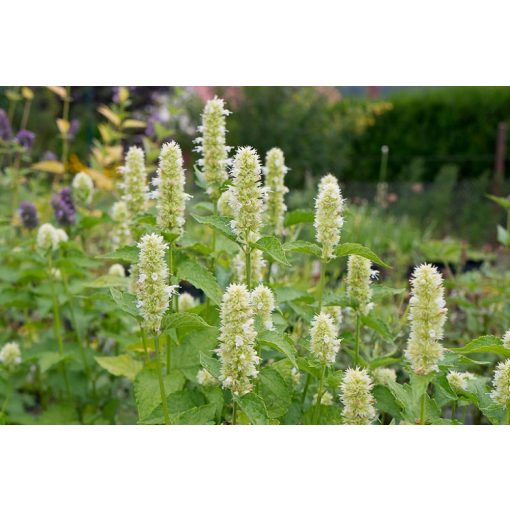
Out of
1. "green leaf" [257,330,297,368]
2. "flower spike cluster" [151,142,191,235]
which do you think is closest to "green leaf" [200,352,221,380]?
"green leaf" [257,330,297,368]

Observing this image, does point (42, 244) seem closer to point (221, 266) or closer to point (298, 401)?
point (221, 266)

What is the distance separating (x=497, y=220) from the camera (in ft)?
27.1

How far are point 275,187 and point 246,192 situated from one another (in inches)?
21.9

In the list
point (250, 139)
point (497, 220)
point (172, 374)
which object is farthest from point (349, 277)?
point (250, 139)

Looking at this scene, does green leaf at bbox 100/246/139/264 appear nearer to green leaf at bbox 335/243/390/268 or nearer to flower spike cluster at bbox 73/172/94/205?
green leaf at bbox 335/243/390/268

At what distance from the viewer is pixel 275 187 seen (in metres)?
2.14

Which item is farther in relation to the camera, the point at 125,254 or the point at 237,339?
the point at 125,254

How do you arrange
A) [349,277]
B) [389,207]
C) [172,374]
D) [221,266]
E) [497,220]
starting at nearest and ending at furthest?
[349,277], [172,374], [221,266], [497,220], [389,207]

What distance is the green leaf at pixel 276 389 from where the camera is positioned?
1736 mm

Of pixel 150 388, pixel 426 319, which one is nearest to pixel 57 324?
pixel 150 388

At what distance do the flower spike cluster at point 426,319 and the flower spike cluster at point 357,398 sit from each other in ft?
0.40

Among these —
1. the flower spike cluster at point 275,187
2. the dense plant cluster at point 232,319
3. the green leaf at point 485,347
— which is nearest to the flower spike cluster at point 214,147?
the dense plant cluster at point 232,319

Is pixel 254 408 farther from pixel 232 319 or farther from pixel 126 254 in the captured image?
pixel 126 254

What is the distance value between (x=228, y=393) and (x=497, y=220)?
277 inches
